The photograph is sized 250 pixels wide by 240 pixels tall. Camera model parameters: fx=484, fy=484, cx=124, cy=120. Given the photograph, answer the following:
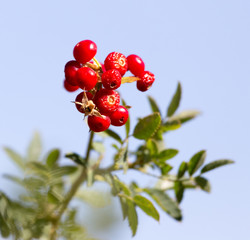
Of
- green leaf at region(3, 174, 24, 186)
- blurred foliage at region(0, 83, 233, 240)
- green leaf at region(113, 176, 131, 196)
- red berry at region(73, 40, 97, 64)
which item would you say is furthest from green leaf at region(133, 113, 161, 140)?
green leaf at region(3, 174, 24, 186)

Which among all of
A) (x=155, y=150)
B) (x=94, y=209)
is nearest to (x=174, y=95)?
(x=155, y=150)

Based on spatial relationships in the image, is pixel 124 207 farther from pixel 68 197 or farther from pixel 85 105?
pixel 85 105

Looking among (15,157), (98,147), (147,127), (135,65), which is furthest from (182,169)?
(15,157)

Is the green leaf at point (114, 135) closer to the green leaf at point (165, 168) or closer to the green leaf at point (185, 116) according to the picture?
the green leaf at point (165, 168)

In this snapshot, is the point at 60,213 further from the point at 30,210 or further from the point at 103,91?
the point at 103,91

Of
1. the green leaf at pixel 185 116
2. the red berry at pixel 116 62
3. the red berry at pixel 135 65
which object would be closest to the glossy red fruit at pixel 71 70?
the red berry at pixel 116 62

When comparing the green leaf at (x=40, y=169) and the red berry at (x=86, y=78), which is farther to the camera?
the green leaf at (x=40, y=169)
